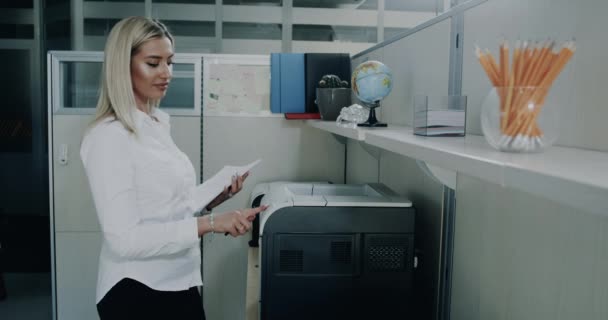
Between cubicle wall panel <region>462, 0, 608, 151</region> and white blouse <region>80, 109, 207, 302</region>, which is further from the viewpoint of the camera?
white blouse <region>80, 109, 207, 302</region>

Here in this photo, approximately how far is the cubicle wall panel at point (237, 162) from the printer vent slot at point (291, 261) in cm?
109

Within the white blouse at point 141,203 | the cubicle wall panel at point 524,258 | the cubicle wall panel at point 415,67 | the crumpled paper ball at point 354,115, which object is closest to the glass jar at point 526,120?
the cubicle wall panel at point 524,258

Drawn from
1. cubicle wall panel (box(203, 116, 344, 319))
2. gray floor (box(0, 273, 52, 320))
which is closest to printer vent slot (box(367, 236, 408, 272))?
cubicle wall panel (box(203, 116, 344, 319))

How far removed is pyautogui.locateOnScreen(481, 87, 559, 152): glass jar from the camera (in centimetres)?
73

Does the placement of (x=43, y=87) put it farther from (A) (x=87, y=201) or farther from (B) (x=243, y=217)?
(B) (x=243, y=217)

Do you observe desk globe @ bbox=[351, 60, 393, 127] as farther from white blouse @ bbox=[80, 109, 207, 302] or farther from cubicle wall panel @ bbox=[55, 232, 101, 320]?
cubicle wall panel @ bbox=[55, 232, 101, 320]

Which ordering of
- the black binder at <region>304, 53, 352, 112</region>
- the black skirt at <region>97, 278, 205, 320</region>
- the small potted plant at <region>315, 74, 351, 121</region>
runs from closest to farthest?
the black skirt at <region>97, 278, 205, 320</region> < the small potted plant at <region>315, 74, 351, 121</region> < the black binder at <region>304, 53, 352, 112</region>

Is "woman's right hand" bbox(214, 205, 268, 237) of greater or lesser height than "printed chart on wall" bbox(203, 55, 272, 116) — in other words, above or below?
below

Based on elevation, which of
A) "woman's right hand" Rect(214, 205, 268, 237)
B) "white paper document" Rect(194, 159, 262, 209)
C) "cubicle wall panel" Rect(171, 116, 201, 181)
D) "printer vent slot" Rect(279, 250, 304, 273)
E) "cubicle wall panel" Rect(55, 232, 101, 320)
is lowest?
"cubicle wall panel" Rect(55, 232, 101, 320)

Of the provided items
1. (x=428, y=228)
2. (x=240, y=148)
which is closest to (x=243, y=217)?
(x=428, y=228)

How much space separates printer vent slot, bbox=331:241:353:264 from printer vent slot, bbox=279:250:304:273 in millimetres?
89

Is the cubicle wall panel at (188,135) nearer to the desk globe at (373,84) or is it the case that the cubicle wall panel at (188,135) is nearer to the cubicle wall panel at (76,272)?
the cubicle wall panel at (76,272)

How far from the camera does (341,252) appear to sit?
4.82 feet

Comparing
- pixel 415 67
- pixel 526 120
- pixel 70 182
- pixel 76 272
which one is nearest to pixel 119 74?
pixel 415 67
